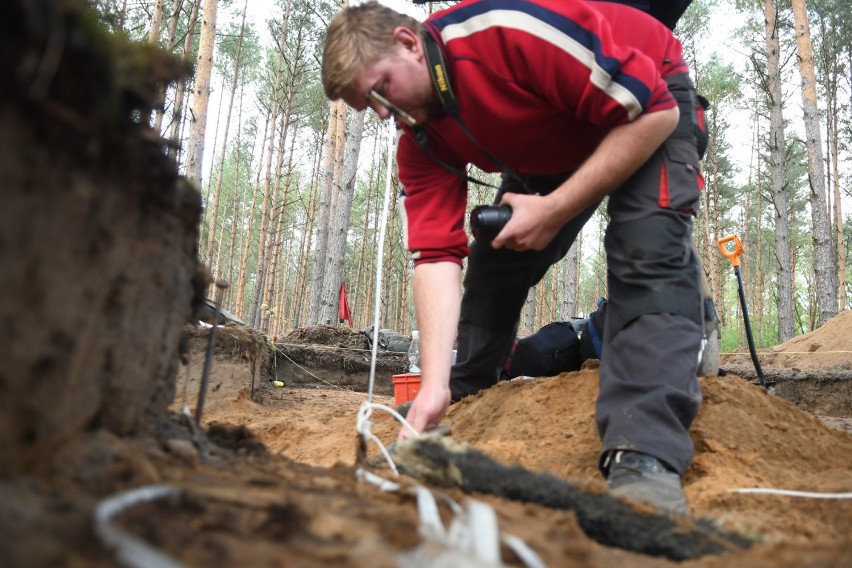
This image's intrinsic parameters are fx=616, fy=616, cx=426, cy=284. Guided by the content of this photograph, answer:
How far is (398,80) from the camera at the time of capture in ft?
6.46

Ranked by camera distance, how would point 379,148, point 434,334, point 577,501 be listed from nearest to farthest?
point 577,501 < point 434,334 < point 379,148

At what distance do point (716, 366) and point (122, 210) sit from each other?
97.1 inches

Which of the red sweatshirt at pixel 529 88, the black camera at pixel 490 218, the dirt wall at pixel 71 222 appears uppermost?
the red sweatshirt at pixel 529 88

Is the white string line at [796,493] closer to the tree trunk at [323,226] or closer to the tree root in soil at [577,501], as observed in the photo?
the tree root in soil at [577,501]

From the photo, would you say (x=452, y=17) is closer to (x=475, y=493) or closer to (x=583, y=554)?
(x=475, y=493)

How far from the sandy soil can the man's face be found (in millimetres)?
1098

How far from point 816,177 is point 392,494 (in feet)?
40.1

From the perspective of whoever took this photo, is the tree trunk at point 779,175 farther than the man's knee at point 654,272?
Yes

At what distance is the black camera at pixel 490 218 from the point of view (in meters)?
2.13

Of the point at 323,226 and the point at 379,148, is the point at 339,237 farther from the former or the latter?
the point at 379,148

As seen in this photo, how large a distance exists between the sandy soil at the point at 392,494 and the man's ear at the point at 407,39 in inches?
49.0

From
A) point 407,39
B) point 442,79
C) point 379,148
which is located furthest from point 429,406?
point 379,148

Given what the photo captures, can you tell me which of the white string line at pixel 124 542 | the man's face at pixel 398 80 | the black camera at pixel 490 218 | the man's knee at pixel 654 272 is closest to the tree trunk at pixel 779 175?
the man's knee at pixel 654 272

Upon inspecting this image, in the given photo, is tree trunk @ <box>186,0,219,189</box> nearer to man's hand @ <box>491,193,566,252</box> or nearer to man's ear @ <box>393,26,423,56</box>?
man's ear @ <box>393,26,423,56</box>
